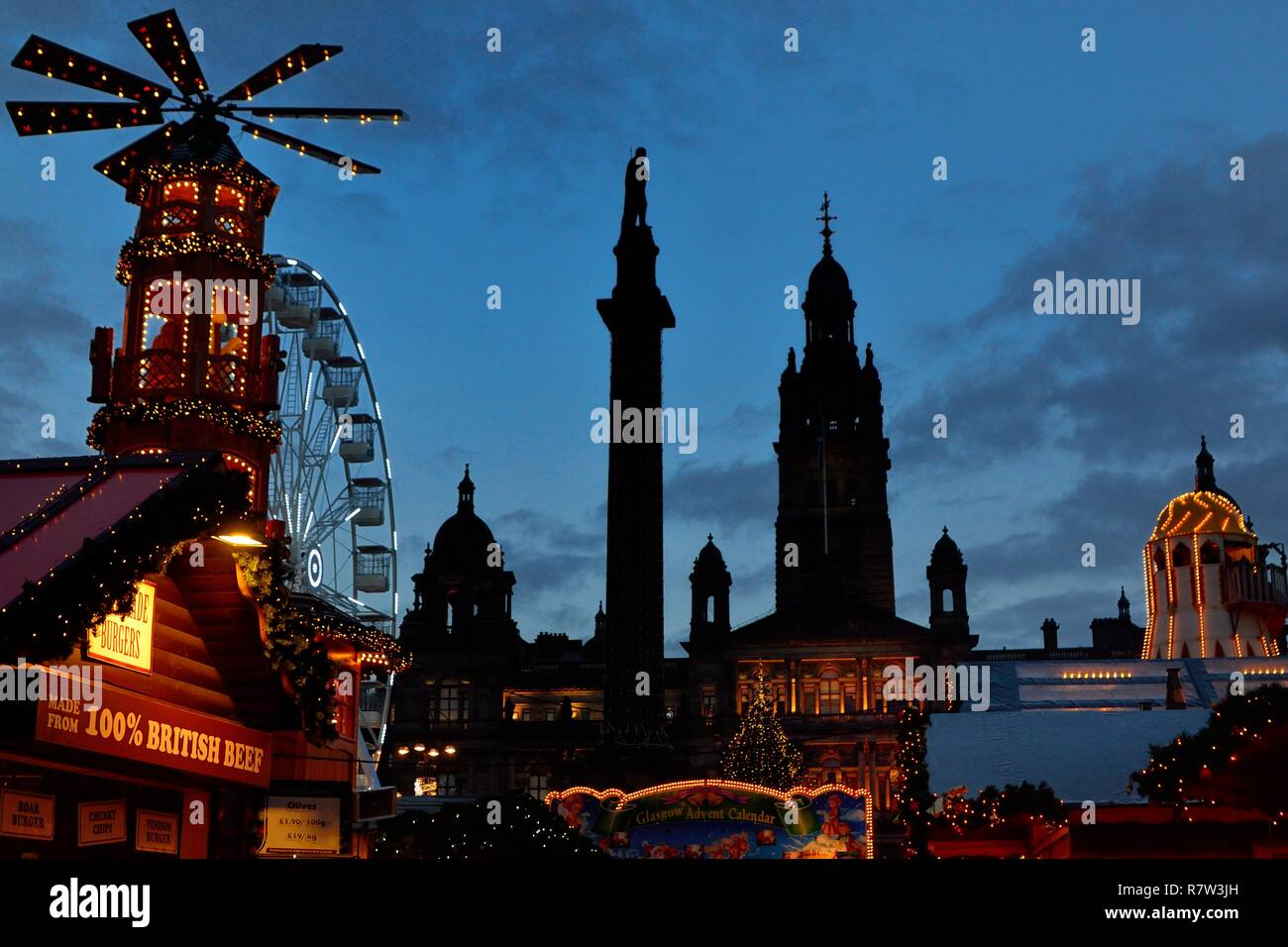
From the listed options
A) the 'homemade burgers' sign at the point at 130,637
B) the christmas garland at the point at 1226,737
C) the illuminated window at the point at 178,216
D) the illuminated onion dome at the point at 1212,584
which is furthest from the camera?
the illuminated onion dome at the point at 1212,584

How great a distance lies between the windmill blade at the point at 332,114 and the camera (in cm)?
2142

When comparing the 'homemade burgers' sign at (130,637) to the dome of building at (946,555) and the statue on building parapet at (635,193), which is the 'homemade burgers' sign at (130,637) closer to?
the statue on building parapet at (635,193)

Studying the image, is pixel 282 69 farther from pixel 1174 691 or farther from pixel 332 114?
pixel 1174 691

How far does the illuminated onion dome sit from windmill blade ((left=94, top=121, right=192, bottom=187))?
190 ft

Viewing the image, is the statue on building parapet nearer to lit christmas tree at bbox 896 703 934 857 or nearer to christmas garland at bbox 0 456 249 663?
lit christmas tree at bbox 896 703 934 857

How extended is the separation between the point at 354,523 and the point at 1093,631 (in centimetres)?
9934

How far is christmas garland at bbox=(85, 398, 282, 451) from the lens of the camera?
16.8 m

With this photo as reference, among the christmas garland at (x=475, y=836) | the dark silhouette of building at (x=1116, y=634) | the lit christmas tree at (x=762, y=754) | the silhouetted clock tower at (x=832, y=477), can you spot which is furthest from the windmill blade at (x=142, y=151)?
the dark silhouette of building at (x=1116, y=634)

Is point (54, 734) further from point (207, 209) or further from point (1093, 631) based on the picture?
point (1093, 631)

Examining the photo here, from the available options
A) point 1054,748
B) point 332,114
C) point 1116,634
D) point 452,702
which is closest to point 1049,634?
point 1116,634

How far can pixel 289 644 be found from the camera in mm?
14625

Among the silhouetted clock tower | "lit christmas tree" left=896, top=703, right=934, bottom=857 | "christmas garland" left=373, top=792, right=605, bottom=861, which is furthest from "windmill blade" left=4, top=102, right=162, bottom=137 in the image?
the silhouetted clock tower

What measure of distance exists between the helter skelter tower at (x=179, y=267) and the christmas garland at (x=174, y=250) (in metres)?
0.02
